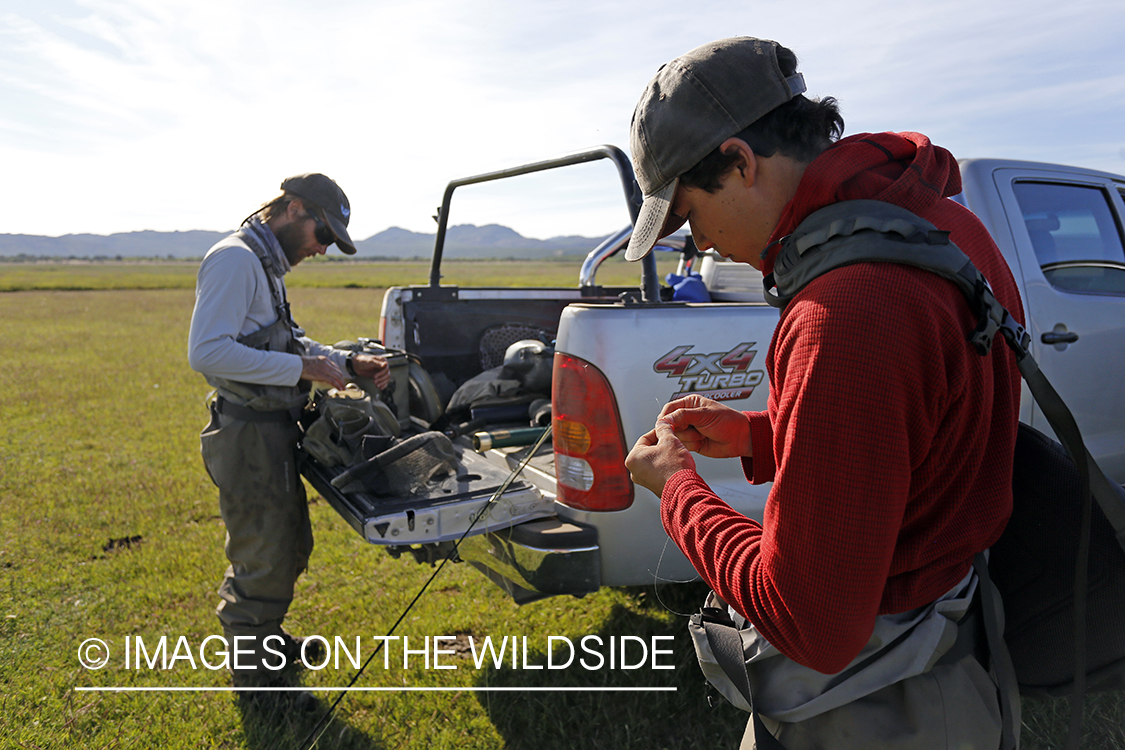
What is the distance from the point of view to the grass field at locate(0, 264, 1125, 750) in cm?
293

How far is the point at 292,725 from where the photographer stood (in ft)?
9.74

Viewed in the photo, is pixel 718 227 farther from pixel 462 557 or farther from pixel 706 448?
pixel 462 557

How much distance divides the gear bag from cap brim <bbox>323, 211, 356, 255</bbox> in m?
2.43

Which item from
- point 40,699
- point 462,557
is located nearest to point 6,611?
point 40,699

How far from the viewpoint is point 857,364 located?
952 millimetres

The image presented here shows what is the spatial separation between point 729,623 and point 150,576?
13.9ft

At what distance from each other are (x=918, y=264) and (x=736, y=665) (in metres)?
0.76

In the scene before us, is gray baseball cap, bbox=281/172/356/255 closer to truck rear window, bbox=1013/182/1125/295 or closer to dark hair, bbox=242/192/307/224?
dark hair, bbox=242/192/307/224

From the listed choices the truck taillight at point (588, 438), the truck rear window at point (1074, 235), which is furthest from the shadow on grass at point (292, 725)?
the truck rear window at point (1074, 235)

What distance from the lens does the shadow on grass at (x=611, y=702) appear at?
287cm

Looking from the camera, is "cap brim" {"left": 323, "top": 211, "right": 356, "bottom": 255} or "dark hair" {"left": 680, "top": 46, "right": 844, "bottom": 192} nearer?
"dark hair" {"left": 680, "top": 46, "right": 844, "bottom": 192}

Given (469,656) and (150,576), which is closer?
(469,656)

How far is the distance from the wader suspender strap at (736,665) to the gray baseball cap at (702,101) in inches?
30.4

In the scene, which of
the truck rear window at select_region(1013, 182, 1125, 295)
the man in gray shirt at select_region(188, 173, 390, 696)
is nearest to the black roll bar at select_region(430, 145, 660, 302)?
the man in gray shirt at select_region(188, 173, 390, 696)
